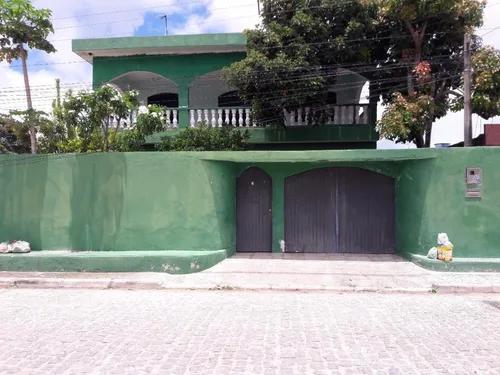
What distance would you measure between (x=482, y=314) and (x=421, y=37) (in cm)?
876

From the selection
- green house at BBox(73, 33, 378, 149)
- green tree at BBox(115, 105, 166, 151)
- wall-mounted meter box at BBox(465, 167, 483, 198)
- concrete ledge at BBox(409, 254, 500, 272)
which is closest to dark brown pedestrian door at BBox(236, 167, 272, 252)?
green tree at BBox(115, 105, 166, 151)

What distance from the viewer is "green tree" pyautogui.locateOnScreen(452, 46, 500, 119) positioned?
483 inches

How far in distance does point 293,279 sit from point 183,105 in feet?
27.8

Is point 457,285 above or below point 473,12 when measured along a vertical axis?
below

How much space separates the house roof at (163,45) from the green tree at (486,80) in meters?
6.35

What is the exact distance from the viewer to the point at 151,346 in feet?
16.9

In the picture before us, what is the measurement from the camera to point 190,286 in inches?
346

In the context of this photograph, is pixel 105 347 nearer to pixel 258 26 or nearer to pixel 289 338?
pixel 289 338

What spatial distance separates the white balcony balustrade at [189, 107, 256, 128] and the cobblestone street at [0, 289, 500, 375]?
26.1 feet

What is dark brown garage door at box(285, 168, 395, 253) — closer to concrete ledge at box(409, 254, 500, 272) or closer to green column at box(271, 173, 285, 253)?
green column at box(271, 173, 285, 253)

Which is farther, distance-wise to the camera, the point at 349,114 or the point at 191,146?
the point at 349,114

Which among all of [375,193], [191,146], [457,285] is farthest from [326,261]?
[191,146]

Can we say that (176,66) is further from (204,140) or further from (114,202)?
(114,202)

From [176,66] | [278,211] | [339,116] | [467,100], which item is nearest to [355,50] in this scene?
[339,116]
